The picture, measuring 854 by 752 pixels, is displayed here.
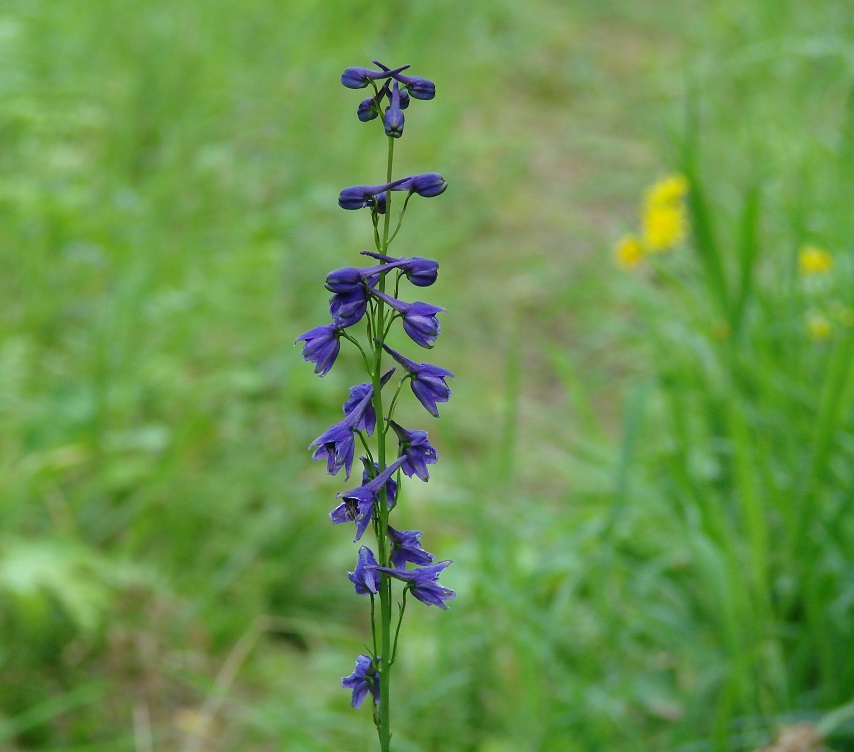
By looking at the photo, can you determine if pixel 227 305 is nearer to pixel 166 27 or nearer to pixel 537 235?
pixel 166 27

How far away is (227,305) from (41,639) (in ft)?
4.20

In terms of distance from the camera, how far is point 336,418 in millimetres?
3877

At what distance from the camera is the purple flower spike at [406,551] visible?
1152 millimetres

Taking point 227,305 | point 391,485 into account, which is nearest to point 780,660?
point 391,485

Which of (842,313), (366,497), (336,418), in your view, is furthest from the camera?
(336,418)

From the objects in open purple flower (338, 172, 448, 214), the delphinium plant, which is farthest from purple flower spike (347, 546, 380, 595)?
open purple flower (338, 172, 448, 214)

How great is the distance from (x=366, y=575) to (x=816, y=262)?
103 inches

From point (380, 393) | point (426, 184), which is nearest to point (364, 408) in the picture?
point (380, 393)

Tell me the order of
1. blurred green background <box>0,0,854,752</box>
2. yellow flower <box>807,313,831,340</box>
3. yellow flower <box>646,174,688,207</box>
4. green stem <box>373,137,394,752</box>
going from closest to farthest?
green stem <box>373,137,394,752</box> → blurred green background <box>0,0,854,752</box> → yellow flower <box>807,313,831,340</box> → yellow flower <box>646,174,688,207</box>

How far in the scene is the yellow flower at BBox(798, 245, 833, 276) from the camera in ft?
10.6

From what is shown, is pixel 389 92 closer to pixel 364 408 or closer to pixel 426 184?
pixel 426 184

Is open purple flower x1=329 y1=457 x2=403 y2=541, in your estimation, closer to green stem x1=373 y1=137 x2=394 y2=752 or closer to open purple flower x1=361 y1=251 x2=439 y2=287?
green stem x1=373 y1=137 x2=394 y2=752

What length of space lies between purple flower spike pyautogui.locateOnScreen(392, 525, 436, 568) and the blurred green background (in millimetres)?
1039

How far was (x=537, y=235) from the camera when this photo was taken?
5812 mm
